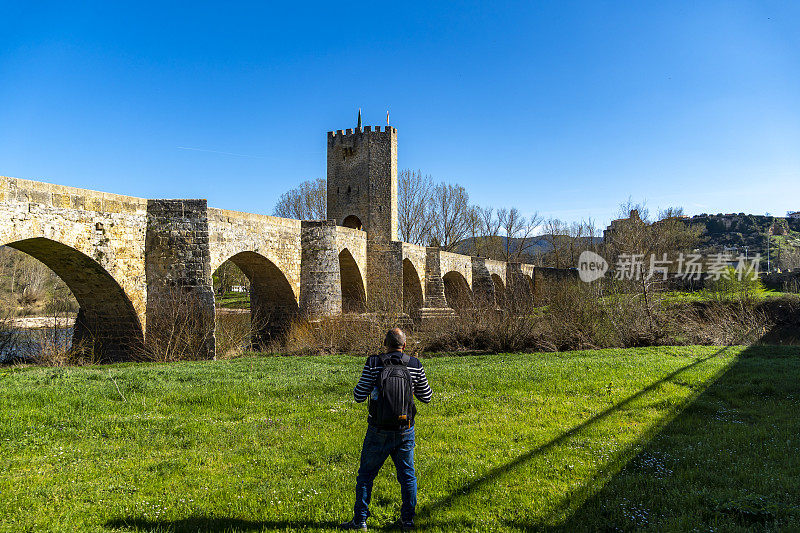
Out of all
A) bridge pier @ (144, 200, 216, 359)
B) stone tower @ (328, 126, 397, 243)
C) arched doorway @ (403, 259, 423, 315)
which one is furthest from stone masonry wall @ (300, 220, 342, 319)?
arched doorway @ (403, 259, 423, 315)

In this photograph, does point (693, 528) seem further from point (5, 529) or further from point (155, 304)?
point (155, 304)

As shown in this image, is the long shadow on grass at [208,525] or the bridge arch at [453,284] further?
the bridge arch at [453,284]

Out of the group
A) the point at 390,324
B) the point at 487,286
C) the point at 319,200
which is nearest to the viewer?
the point at 390,324

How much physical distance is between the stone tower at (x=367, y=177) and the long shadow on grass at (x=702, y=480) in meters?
18.2

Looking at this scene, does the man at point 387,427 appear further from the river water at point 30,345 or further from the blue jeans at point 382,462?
the river water at point 30,345

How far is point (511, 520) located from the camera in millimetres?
4105

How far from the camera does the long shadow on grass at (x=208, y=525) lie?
12.6 ft

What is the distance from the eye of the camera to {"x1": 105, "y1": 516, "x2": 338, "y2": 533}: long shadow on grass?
3.84 metres

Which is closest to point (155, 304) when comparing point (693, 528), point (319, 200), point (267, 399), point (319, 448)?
point (267, 399)

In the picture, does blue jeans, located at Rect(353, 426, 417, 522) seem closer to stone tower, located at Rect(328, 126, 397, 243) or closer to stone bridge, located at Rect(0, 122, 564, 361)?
stone bridge, located at Rect(0, 122, 564, 361)

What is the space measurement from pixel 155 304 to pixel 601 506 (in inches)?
448

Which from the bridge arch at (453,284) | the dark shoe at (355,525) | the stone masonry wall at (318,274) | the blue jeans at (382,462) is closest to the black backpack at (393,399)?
the blue jeans at (382,462)
